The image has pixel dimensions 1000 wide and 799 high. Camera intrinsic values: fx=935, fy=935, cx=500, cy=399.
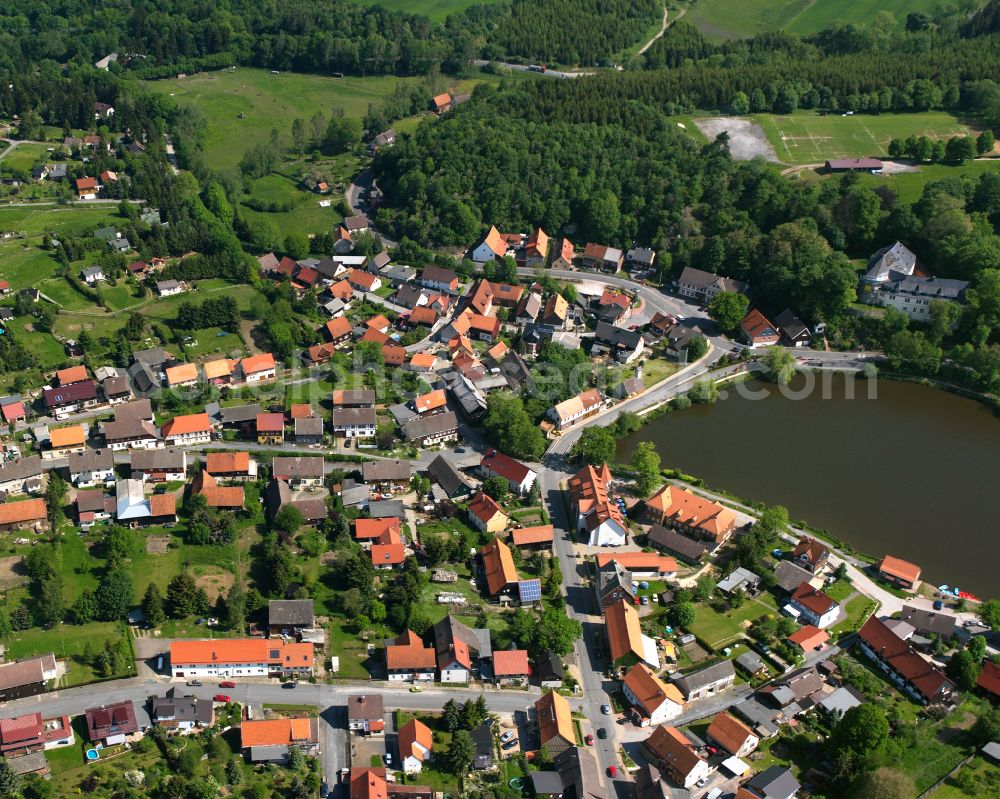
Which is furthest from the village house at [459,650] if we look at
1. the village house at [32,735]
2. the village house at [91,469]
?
the village house at [91,469]

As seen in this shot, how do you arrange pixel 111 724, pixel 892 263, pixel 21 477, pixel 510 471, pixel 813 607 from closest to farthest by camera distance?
pixel 111 724
pixel 813 607
pixel 21 477
pixel 510 471
pixel 892 263

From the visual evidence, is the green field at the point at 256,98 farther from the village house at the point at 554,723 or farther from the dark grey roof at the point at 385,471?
the village house at the point at 554,723

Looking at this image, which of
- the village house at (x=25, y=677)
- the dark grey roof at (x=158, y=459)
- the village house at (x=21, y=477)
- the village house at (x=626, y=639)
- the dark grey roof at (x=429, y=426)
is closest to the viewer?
the village house at (x=25, y=677)

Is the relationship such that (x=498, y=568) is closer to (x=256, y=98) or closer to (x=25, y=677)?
(x=25, y=677)

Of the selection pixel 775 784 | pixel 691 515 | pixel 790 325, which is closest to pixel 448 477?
pixel 691 515

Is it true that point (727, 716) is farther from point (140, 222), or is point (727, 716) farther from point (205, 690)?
point (140, 222)

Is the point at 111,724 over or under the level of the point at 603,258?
under

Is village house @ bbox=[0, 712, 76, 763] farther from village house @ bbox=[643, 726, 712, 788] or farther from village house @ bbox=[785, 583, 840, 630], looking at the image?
village house @ bbox=[785, 583, 840, 630]

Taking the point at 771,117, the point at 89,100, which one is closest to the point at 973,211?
the point at 771,117
